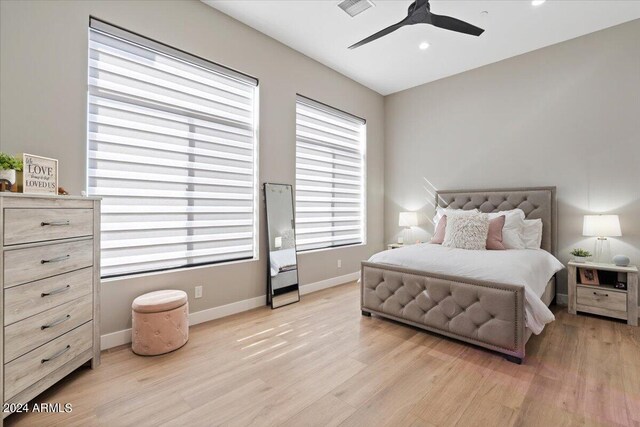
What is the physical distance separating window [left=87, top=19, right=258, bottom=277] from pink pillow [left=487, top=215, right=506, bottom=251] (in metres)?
2.68

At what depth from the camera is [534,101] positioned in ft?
12.5

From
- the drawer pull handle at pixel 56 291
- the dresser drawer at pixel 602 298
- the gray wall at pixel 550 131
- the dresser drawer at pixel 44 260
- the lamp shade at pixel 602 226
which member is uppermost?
the gray wall at pixel 550 131

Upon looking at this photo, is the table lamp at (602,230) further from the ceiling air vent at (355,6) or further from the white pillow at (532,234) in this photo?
the ceiling air vent at (355,6)

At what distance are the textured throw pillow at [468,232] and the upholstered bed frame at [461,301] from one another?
0.78m

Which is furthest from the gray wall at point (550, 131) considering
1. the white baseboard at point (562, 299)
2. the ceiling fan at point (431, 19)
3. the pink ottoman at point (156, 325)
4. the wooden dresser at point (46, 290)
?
the wooden dresser at point (46, 290)

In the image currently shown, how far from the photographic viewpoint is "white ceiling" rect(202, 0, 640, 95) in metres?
2.92

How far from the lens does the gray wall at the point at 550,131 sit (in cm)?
325

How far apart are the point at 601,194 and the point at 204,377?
14.7 ft

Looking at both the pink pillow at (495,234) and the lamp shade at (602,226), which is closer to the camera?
the lamp shade at (602,226)

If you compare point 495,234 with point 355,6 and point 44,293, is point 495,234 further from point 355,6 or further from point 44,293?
point 44,293

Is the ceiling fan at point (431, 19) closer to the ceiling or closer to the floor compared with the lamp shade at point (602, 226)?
closer to the ceiling

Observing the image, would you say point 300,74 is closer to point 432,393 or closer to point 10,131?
point 10,131

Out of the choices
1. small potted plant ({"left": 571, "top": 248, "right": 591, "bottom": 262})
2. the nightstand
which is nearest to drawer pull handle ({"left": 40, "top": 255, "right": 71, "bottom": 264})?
the nightstand

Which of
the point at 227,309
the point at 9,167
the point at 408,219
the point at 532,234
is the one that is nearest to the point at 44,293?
the point at 9,167
